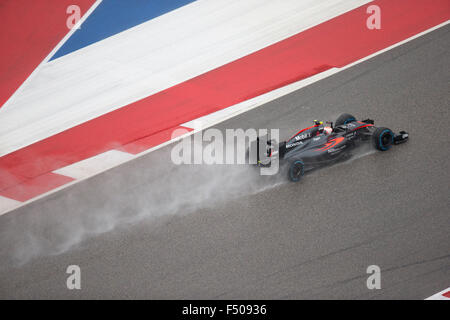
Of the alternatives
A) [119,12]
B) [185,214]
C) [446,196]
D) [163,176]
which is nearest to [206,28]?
[119,12]

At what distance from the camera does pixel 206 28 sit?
1286 centimetres

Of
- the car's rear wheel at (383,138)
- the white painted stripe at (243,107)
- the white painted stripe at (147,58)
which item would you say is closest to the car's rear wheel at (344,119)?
the car's rear wheel at (383,138)

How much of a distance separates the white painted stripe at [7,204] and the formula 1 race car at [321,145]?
4.26m

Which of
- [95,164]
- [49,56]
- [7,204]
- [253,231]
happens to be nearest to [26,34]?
[49,56]

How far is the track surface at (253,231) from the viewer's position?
7.09 meters

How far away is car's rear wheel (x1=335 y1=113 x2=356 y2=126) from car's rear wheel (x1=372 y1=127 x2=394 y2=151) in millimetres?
666

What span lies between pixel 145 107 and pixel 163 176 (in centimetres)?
245

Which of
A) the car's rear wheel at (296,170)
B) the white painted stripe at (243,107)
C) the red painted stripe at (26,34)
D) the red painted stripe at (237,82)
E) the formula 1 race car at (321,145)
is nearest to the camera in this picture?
the car's rear wheel at (296,170)

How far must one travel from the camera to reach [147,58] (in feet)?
40.0

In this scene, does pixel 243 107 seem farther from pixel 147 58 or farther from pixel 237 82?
pixel 147 58

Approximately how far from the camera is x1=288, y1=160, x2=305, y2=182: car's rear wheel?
328 inches

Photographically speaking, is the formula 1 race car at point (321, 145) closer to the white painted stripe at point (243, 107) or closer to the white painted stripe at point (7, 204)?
the white painted stripe at point (243, 107)

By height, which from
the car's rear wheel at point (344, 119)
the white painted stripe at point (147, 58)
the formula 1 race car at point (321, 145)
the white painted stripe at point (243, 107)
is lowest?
the formula 1 race car at point (321, 145)

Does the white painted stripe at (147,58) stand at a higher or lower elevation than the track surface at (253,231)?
higher
